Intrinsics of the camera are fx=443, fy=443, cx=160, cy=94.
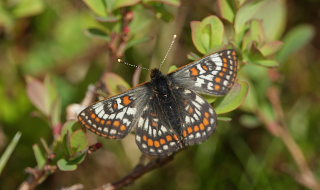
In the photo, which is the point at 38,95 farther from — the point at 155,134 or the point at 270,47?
the point at 270,47

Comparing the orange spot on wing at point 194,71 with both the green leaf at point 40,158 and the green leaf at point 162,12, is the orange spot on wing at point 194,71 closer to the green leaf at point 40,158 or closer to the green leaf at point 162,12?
the green leaf at point 162,12

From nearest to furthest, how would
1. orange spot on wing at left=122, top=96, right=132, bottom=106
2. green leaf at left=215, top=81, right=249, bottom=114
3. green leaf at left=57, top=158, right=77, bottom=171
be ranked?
green leaf at left=57, top=158, right=77, bottom=171 < green leaf at left=215, top=81, right=249, bottom=114 < orange spot on wing at left=122, top=96, right=132, bottom=106

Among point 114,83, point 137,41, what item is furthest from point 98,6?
point 114,83

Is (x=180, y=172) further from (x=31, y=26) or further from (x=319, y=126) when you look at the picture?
(x=31, y=26)

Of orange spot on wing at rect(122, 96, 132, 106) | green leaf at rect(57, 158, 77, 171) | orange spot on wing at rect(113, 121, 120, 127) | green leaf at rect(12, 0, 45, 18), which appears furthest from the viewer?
green leaf at rect(12, 0, 45, 18)

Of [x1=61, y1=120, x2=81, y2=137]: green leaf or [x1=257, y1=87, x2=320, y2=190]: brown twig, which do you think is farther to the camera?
[x1=257, y1=87, x2=320, y2=190]: brown twig

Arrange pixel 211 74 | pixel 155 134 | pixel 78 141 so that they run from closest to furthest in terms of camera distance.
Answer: pixel 78 141 → pixel 155 134 → pixel 211 74

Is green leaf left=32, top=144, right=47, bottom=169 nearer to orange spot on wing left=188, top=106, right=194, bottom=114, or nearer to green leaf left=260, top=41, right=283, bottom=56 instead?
orange spot on wing left=188, top=106, right=194, bottom=114

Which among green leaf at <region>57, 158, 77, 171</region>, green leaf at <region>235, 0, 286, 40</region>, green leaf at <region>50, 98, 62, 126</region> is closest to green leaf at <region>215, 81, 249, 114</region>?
green leaf at <region>57, 158, 77, 171</region>
